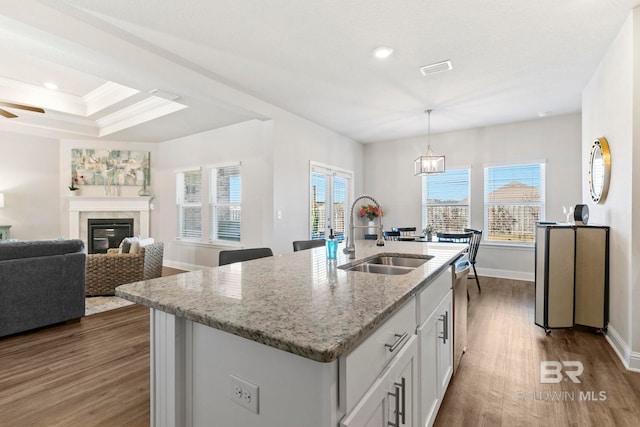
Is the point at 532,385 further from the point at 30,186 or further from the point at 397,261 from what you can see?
the point at 30,186

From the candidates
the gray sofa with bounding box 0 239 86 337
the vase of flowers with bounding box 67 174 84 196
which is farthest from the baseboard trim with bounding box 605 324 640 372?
the vase of flowers with bounding box 67 174 84 196

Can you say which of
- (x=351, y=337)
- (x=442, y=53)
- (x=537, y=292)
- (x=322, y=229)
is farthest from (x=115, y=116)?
(x=537, y=292)

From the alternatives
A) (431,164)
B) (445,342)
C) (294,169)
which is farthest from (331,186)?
(445,342)

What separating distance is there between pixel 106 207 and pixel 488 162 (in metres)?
7.69

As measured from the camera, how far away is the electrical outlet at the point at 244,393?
0.93 meters

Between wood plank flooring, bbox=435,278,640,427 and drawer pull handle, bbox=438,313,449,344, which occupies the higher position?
drawer pull handle, bbox=438,313,449,344

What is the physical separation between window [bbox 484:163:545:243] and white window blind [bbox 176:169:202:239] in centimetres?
549

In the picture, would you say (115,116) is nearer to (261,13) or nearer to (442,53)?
(261,13)

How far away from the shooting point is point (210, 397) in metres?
1.06

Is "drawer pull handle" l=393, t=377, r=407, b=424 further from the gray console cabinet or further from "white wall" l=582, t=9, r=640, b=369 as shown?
the gray console cabinet

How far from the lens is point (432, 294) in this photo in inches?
65.4

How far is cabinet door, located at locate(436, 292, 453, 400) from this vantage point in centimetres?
181

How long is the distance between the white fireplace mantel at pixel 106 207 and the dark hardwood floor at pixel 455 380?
3767 mm

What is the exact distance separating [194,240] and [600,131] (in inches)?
249
